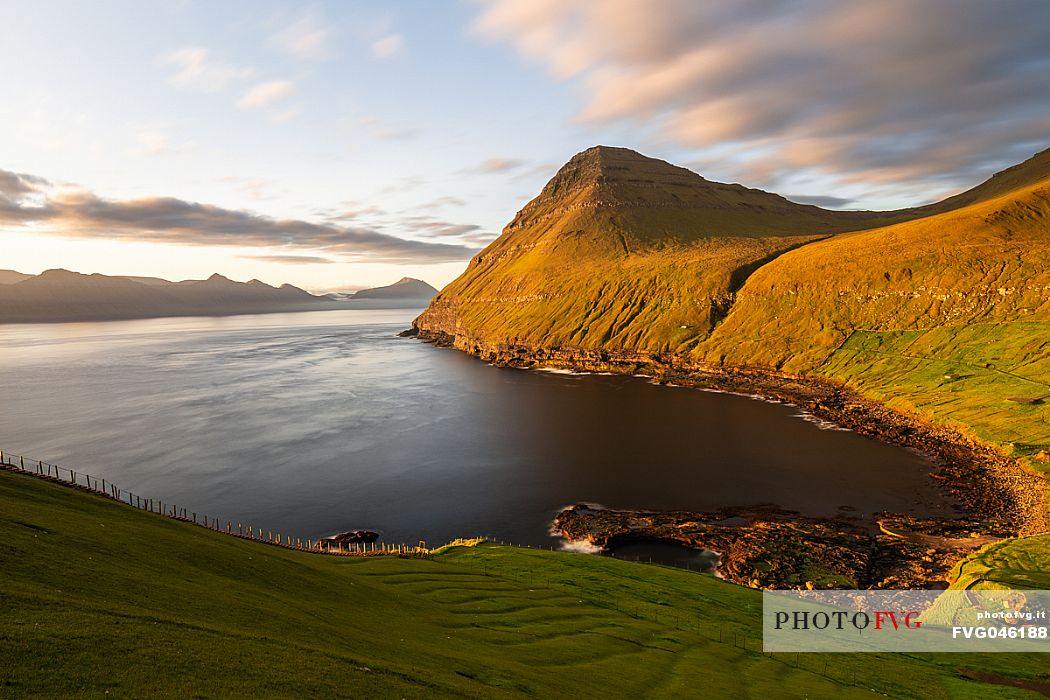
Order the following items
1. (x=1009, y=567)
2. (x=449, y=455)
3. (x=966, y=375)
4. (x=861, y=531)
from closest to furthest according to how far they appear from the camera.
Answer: (x=1009, y=567), (x=861, y=531), (x=449, y=455), (x=966, y=375)

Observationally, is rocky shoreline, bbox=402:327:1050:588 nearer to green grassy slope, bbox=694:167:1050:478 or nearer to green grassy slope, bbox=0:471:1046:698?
green grassy slope, bbox=694:167:1050:478

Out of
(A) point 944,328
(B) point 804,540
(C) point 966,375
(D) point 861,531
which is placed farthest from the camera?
(A) point 944,328

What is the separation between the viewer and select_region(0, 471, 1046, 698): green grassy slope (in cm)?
1755

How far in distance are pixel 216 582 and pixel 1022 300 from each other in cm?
20258

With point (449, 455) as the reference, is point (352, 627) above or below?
above

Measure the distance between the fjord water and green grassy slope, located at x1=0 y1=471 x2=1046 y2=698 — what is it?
26.0 m

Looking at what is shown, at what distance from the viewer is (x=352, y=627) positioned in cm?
2936

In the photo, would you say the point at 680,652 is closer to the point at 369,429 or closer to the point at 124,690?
the point at 124,690

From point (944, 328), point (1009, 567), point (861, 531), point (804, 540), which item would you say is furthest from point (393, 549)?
point (944, 328)

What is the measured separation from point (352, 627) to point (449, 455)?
7916 cm

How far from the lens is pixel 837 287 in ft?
630

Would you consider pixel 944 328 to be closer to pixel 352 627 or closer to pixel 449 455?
pixel 449 455

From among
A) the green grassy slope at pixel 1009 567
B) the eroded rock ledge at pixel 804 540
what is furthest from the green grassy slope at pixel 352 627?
the eroded rock ledge at pixel 804 540

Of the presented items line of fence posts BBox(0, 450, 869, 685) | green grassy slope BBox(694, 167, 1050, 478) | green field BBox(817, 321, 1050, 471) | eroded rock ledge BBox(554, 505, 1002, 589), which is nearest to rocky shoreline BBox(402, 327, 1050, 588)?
eroded rock ledge BBox(554, 505, 1002, 589)
